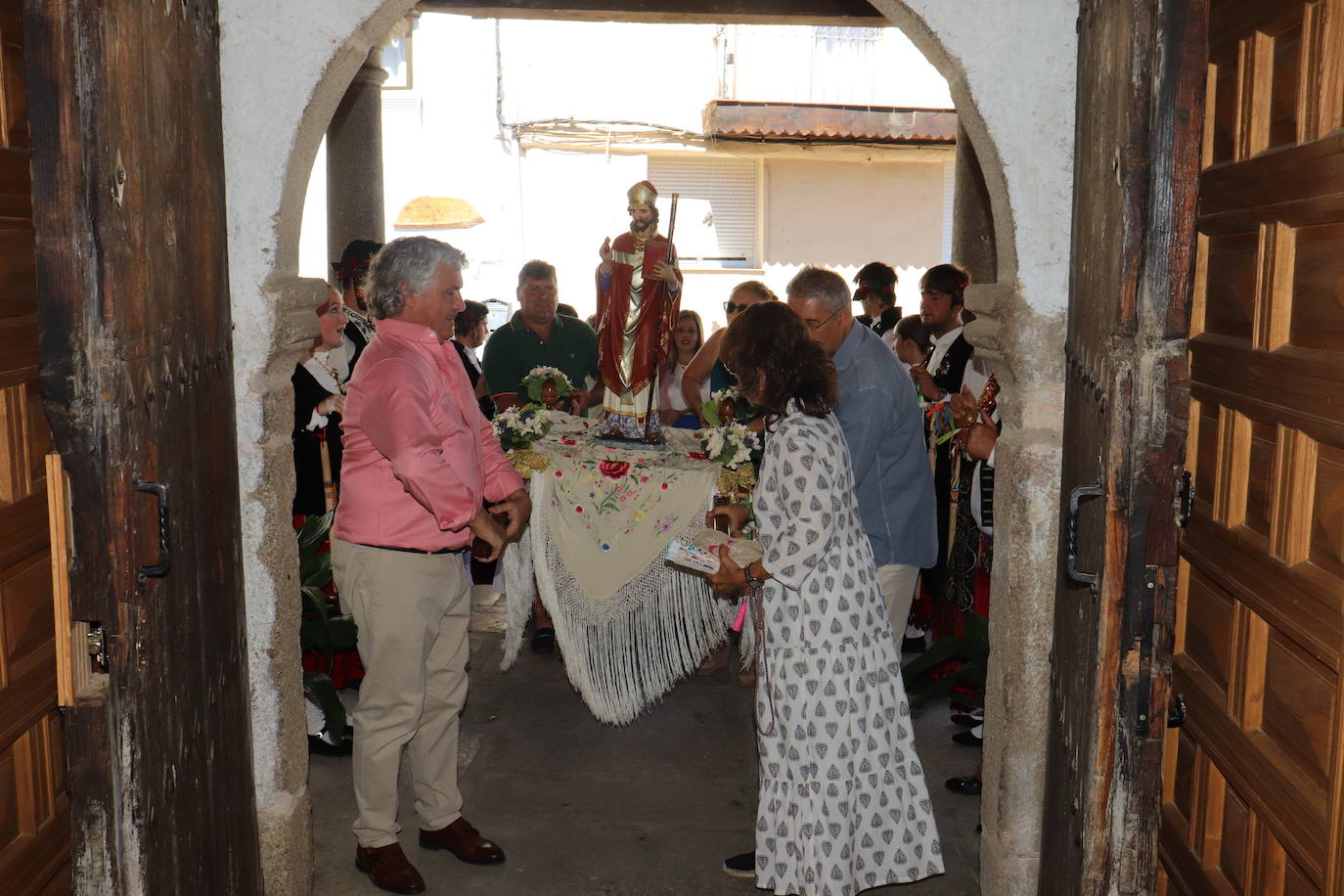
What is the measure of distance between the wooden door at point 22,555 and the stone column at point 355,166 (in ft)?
17.5

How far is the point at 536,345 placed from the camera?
22.3 ft

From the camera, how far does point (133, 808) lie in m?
2.27

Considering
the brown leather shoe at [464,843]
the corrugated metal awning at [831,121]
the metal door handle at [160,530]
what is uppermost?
the corrugated metal awning at [831,121]

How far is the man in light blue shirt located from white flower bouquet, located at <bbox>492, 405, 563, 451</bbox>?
6.15ft

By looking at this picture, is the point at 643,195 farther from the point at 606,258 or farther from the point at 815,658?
the point at 815,658

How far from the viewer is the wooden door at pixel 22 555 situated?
8.71ft

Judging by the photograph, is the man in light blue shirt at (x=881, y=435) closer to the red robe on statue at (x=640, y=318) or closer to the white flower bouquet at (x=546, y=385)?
the red robe on statue at (x=640, y=318)

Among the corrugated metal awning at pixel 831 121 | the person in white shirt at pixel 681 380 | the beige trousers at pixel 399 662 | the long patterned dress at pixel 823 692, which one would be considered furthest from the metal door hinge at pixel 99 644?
the corrugated metal awning at pixel 831 121

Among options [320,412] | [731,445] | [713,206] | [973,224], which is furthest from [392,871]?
[713,206]

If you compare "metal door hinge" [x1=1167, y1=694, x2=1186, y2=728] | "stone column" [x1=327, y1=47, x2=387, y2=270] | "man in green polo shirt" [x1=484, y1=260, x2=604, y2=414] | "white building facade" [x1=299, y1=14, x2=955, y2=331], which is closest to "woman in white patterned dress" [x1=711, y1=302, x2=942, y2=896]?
"metal door hinge" [x1=1167, y1=694, x2=1186, y2=728]

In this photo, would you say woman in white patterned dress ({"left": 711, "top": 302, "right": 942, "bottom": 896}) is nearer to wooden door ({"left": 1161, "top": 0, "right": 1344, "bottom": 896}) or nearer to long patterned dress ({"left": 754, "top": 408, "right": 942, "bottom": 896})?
long patterned dress ({"left": 754, "top": 408, "right": 942, "bottom": 896})

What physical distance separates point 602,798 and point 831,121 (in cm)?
1232

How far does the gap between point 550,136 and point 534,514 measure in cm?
1144

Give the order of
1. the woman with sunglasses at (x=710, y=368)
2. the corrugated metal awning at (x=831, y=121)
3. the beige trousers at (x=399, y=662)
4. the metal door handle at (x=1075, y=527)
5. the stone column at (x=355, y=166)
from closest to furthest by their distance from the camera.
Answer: the metal door handle at (x=1075, y=527) < the beige trousers at (x=399, y=662) < the woman with sunglasses at (x=710, y=368) < the stone column at (x=355, y=166) < the corrugated metal awning at (x=831, y=121)
